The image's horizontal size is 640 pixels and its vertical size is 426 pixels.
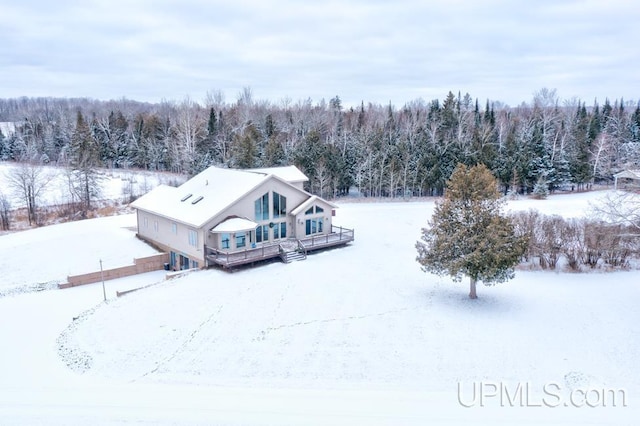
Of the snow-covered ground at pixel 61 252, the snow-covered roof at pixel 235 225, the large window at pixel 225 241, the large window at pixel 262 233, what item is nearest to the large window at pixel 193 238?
the snow-covered roof at pixel 235 225

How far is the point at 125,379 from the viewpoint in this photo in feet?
45.6

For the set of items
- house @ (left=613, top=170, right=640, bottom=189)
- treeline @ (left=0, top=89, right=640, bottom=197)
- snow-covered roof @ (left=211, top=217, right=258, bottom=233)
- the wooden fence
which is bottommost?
the wooden fence

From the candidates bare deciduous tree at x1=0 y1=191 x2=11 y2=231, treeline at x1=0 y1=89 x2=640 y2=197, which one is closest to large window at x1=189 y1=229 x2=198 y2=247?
bare deciduous tree at x1=0 y1=191 x2=11 y2=231

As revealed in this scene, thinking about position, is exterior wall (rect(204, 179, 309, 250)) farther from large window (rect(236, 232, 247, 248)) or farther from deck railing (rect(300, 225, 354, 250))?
deck railing (rect(300, 225, 354, 250))

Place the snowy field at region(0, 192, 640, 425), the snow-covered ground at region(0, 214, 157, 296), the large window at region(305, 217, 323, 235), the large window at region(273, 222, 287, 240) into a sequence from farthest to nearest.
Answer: the large window at region(305, 217, 323, 235)
the large window at region(273, 222, 287, 240)
the snow-covered ground at region(0, 214, 157, 296)
the snowy field at region(0, 192, 640, 425)

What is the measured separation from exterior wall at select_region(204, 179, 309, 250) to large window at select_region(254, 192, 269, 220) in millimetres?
209

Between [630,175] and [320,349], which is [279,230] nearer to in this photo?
[320,349]

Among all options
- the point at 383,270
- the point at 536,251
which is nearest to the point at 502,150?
the point at 536,251

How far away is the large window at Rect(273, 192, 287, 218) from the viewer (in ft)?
90.8

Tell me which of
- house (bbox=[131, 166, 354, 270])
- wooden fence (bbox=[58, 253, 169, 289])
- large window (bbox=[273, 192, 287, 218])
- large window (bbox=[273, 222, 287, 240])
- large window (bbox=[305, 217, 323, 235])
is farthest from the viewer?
large window (bbox=[305, 217, 323, 235])

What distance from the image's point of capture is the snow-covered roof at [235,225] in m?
24.1

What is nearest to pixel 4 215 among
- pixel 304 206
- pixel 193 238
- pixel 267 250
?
pixel 193 238

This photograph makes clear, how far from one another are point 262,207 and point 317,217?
14.4 feet

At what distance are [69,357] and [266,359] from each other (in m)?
7.03
